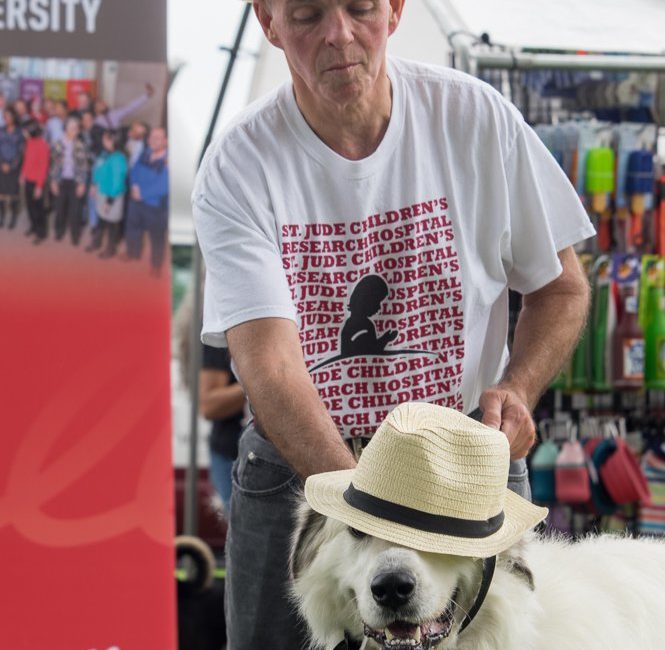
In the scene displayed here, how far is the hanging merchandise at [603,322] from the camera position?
17.6 ft

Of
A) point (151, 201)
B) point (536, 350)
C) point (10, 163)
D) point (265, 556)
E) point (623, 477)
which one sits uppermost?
point (10, 163)

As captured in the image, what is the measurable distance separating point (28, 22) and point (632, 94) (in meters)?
3.13

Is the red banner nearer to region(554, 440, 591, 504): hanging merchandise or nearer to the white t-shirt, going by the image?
the white t-shirt

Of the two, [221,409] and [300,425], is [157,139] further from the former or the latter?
[221,409]

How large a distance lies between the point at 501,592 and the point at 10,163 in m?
1.91

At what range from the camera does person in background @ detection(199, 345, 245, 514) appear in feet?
20.0

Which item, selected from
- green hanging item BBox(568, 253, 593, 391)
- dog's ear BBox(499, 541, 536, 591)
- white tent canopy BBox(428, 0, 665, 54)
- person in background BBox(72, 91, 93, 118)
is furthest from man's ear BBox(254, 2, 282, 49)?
green hanging item BBox(568, 253, 593, 391)

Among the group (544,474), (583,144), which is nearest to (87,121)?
(583,144)

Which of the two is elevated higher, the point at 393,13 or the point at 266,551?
the point at 393,13

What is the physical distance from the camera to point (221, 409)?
6117 mm

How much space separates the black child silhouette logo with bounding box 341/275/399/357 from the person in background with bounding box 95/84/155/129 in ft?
3.45

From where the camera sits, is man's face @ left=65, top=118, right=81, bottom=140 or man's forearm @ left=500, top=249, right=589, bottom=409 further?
man's face @ left=65, top=118, right=81, bottom=140

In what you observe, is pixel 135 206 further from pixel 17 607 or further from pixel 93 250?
pixel 17 607

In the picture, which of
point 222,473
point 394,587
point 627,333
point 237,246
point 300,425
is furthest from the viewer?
point 222,473
